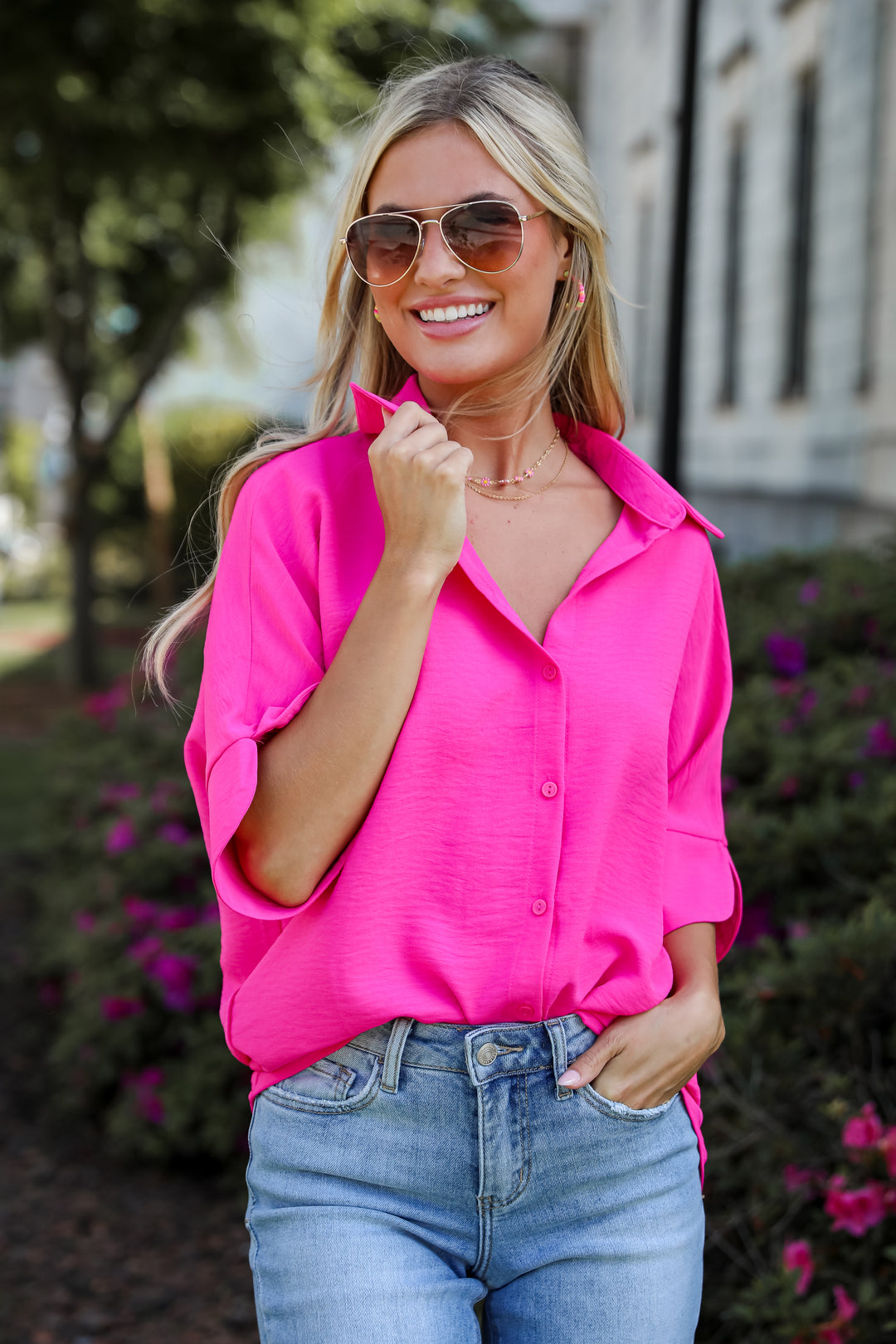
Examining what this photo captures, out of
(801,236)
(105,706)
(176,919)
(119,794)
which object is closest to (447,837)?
(176,919)

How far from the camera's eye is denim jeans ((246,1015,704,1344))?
1501mm

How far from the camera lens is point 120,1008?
A: 421 centimetres

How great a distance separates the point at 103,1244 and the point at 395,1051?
2660 millimetres

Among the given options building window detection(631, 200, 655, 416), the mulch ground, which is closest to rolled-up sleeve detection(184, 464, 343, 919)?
the mulch ground

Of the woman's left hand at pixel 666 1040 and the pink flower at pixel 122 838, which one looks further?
the pink flower at pixel 122 838

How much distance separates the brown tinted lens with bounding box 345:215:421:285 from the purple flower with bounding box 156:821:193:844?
330cm

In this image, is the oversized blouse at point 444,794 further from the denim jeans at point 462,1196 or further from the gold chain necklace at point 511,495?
the gold chain necklace at point 511,495

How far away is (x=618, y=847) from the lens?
167 cm

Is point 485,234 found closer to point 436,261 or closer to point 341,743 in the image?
point 436,261

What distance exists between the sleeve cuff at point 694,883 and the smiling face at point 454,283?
664 mm

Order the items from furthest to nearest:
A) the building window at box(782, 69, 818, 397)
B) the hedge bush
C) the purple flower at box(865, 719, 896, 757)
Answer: the building window at box(782, 69, 818, 397) < the purple flower at box(865, 719, 896, 757) < the hedge bush

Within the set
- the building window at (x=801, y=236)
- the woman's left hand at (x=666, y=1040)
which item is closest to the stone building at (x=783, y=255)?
the building window at (x=801, y=236)

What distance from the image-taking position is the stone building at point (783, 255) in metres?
9.90

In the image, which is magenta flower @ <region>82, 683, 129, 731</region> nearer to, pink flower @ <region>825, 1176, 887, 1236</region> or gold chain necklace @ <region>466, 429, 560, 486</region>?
pink flower @ <region>825, 1176, 887, 1236</region>
